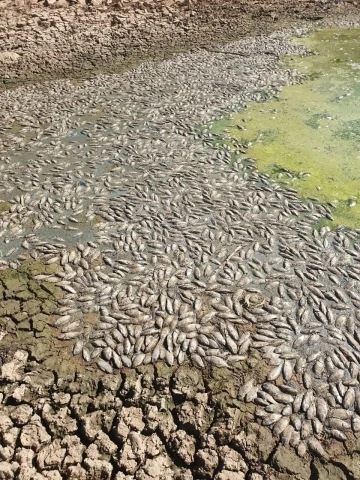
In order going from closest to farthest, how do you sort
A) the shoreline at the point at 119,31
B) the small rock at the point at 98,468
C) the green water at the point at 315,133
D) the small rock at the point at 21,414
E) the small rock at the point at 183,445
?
1. the small rock at the point at 98,468
2. the small rock at the point at 183,445
3. the small rock at the point at 21,414
4. the green water at the point at 315,133
5. the shoreline at the point at 119,31

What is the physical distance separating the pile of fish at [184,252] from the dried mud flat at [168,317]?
30 millimetres

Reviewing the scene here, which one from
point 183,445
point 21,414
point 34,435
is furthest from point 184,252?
point 34,435

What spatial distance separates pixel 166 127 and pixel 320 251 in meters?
6.06

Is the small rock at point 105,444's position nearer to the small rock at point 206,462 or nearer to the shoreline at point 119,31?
the small rock at point 206,462

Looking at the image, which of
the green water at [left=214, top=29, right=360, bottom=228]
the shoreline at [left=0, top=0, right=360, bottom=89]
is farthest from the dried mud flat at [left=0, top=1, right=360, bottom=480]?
the shoreline at [left=0, top=0, right=360, bottom=89]

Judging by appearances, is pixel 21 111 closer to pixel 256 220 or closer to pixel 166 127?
pixel 166 127

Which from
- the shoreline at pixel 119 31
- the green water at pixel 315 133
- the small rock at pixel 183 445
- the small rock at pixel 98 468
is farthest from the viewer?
the shoreline at pixel 119 31

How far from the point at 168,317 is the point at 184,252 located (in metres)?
1.55

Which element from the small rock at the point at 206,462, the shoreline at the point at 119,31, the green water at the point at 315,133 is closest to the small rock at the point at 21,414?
the small rock at the point at 206,462

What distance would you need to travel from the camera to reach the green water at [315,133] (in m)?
9.38

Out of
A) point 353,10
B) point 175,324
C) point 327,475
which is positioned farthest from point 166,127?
point 353,10

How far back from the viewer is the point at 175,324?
6.55m

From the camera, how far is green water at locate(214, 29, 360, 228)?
938cm

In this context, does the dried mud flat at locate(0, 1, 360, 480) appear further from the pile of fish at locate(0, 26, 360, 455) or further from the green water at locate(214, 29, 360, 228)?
the green water at locate(214, 29, 360, 228)
